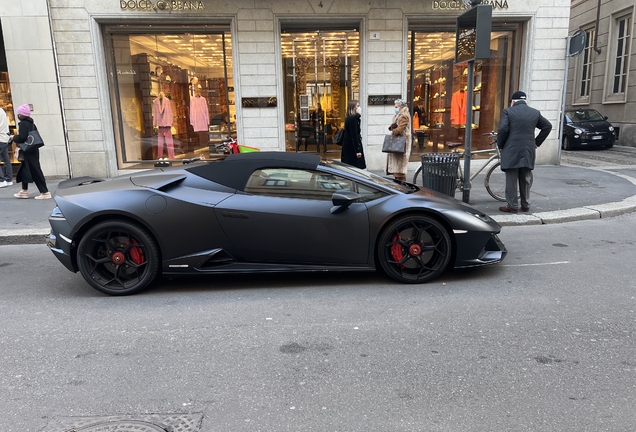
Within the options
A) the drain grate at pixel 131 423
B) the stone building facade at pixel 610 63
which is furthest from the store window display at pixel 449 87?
the drain grate at pixel 131 423

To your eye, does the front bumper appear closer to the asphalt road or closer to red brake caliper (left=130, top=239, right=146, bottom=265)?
the asphalt road

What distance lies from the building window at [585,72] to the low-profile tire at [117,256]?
24424 mm

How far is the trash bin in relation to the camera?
7289 millimetres

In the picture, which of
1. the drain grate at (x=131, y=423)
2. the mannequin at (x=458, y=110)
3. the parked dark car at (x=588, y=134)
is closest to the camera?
the drain grate at (x=131, y=423)

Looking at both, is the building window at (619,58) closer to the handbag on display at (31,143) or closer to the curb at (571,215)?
the curb at (571,215)

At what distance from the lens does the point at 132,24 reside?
→ 38.6ft

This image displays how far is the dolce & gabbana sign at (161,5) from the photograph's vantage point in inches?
444

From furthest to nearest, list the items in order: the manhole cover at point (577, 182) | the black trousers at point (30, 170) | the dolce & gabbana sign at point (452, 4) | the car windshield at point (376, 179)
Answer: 1. the dolce & gabbana sign at point (452, 4)
2. the manhole cover at point (577, 182)
3. the black trousers at point (30, 170)
4. the car windshield at point (376, 179)

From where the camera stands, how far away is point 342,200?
436 centimetres

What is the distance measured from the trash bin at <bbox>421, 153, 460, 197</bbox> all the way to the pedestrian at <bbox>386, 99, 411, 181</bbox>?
1.13m

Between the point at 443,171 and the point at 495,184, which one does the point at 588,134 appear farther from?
the point at 443,171

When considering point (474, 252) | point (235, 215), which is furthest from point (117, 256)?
point (474, 252)

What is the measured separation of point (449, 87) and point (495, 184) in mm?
5435

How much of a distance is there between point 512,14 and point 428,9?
2237mm
